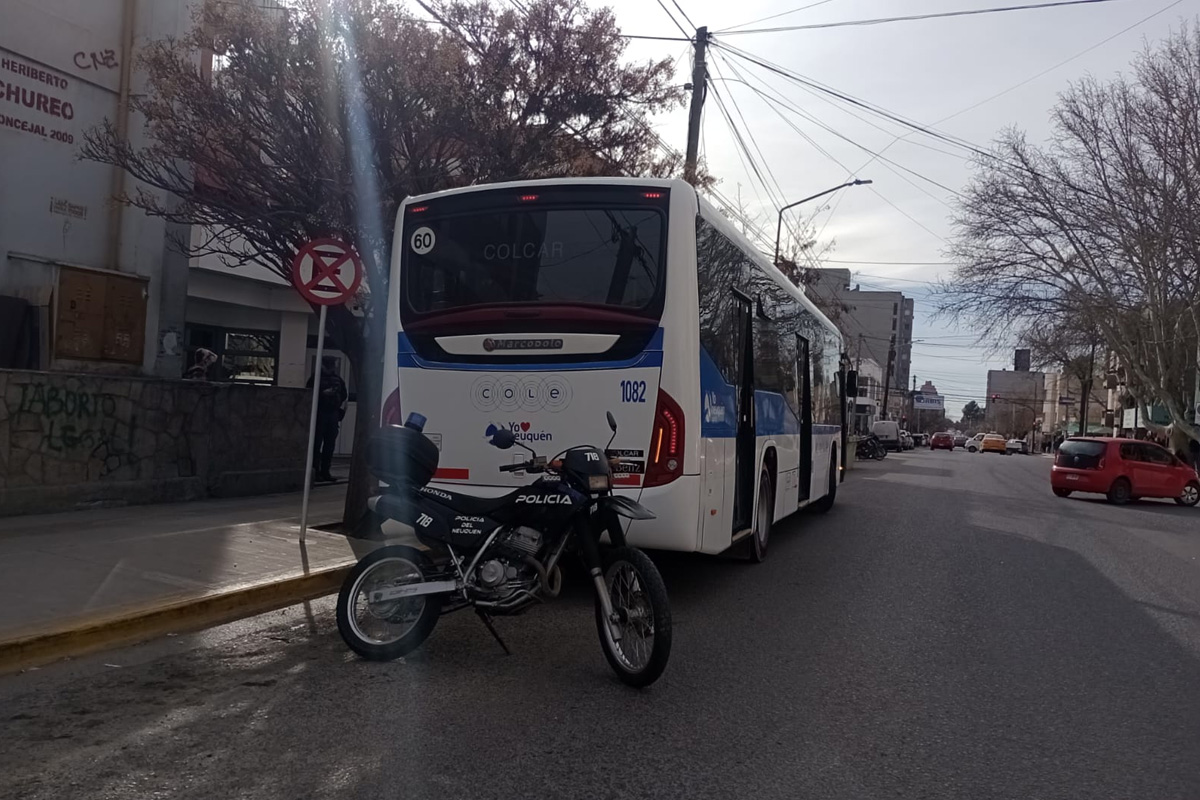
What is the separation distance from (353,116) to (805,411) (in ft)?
21.6

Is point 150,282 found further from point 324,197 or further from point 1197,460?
point 1197,460

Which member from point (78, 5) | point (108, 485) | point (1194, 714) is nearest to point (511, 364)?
point (1194, 714)

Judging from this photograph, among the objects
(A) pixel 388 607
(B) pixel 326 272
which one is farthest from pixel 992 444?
(A) pixel 388 607

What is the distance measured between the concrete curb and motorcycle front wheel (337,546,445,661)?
1.31 m

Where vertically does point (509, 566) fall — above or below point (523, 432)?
below

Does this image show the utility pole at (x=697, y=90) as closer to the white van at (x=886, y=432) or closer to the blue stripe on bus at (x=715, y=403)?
the blue stripe on bus at (x=715, y=403)

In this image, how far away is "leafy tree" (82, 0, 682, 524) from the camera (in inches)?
387

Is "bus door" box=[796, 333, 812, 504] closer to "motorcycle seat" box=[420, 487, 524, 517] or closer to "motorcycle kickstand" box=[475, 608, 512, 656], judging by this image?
"motorcycle kickstand" box=[475, 608, 512, 656]

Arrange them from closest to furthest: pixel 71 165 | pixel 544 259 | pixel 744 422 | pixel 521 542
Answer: pixel 521 542 → pixel 544 259 → pixel 744 422 → pixel 71 165

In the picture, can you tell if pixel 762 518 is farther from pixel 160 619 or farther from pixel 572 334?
pixel 160 619

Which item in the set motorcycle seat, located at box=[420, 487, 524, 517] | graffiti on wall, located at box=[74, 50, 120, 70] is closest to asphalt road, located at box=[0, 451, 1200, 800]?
motorcycle seat, located at box=[420, 487, 524, 517]

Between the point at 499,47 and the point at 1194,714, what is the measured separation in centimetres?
902

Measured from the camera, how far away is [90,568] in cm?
771

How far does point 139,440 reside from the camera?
1137cm
